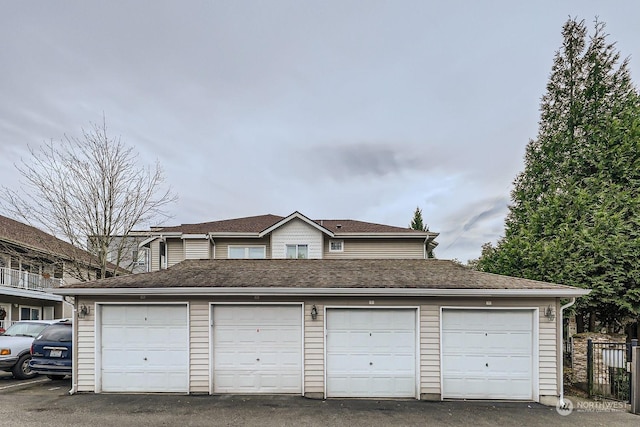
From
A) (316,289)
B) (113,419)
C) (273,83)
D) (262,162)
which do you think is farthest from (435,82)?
(113,419)

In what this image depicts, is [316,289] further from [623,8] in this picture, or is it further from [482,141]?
[623,8]

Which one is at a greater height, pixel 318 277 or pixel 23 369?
pixel 318 277

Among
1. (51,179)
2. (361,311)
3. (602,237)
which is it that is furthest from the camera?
(51,179)

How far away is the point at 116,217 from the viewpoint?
1708 centimetres

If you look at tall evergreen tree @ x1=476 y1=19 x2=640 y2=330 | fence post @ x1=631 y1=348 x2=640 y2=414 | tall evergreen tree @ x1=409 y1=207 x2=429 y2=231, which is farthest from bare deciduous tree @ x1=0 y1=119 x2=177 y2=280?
tall evergreen tree @ x1=409 y1=207 x2=429 y2=231

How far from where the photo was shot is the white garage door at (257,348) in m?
8.44

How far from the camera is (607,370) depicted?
866 cm

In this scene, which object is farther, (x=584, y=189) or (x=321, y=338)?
(x=584, y=189)

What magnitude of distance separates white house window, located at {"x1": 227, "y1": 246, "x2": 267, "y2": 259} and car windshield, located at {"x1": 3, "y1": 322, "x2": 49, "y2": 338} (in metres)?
7.77

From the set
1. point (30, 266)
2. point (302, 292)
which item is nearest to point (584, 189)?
point (302, 292)

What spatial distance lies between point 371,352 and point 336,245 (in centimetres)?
974

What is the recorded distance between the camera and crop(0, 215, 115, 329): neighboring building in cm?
1812

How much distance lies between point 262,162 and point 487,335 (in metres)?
13.4

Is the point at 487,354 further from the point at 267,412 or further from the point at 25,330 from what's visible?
the point at 25,330
